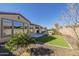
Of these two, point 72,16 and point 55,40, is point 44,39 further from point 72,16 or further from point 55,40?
point 72,16

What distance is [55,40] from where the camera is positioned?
224 inches

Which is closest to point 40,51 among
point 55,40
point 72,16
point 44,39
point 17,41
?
point 44,39

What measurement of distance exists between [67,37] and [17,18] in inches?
37.1

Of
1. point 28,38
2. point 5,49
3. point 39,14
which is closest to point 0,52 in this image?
point 5,49

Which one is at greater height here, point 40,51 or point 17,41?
point 17,41

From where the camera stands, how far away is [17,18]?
5695 millimetres

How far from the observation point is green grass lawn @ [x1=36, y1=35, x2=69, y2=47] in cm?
569

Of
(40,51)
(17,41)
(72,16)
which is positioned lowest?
(40,51)

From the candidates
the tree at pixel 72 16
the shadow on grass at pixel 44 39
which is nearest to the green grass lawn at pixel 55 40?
the shadow on grass at pixel 44 39

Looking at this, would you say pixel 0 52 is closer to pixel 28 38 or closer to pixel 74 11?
pixel 28 38

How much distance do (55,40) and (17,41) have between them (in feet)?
2.18

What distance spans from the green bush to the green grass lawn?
222 mm

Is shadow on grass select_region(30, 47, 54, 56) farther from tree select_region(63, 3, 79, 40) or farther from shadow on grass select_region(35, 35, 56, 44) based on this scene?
tree select_region(63, 3, 79, 40)

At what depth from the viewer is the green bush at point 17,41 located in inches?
221
